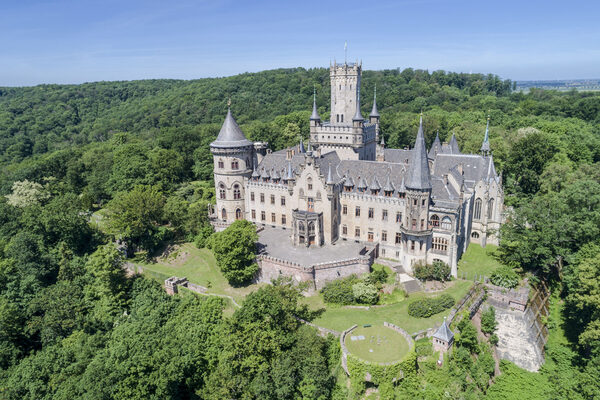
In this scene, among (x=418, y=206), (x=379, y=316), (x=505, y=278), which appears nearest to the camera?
(x=379, y=316)

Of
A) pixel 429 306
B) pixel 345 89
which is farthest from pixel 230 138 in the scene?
pixel 429 306

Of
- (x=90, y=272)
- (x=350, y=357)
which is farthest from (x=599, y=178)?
(x=90, y=272)

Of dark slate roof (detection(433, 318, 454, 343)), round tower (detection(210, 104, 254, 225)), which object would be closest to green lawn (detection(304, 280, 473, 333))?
dark slate roof (detection(433, 318, 454, 343))

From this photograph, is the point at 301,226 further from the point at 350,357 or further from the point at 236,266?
the point at 350,357

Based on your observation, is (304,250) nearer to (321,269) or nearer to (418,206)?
(321,269)

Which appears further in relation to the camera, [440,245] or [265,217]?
[265,217]

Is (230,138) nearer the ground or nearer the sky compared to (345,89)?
nearer the ground
